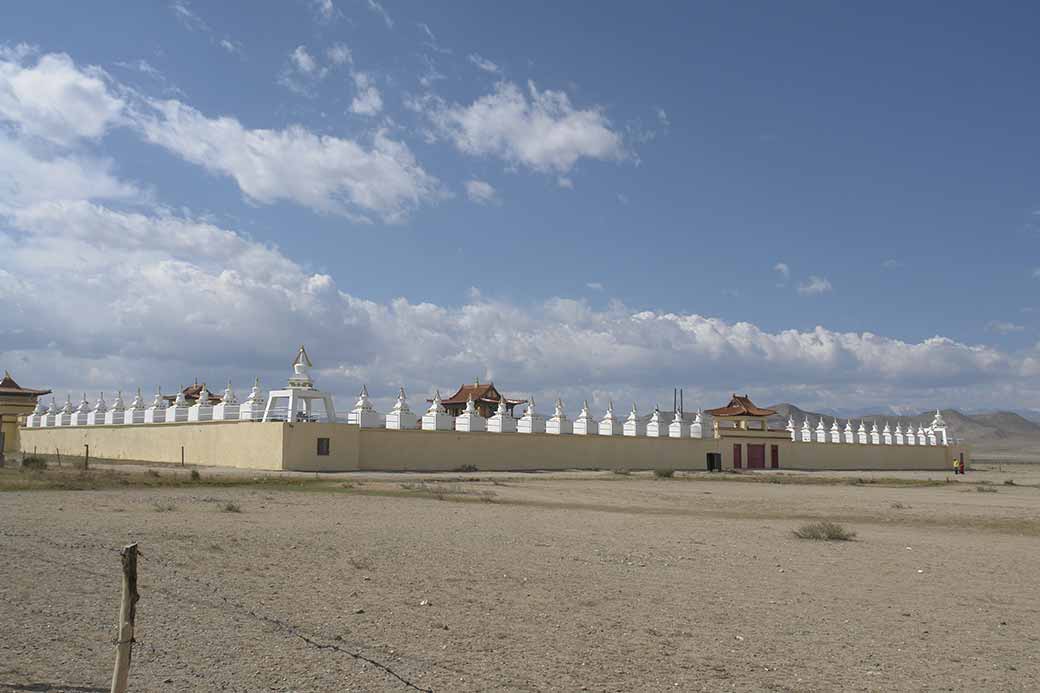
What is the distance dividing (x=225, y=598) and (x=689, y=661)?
4791 millimetres

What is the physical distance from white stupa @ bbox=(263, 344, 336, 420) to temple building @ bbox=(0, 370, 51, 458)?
2830 centimetres

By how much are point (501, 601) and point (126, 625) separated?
5.03 meters

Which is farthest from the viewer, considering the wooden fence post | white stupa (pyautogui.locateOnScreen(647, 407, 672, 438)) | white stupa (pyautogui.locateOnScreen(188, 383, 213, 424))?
white stupa (pyautogui.locateOnScreen(647, 407, 672, 438))

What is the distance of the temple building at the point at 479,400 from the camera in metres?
58.1

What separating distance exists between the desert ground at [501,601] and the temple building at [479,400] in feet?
123

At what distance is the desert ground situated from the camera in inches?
290

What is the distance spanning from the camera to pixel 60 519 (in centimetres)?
1605

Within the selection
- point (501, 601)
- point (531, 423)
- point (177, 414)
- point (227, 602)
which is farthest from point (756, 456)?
point (227, 602)

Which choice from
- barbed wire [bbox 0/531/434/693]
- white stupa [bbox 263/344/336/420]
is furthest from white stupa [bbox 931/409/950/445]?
barbed wire [bbox 0/531/434/693]

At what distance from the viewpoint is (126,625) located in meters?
5.74

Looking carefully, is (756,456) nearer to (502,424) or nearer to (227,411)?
(502,424)

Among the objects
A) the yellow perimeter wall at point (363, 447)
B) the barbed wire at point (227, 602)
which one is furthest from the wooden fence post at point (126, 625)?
the yellow perimeter wall at point (363, 447)

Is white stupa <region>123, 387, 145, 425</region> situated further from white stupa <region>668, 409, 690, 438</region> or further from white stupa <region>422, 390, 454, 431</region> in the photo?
white stupa <region>668, 409, 690, 438</region>

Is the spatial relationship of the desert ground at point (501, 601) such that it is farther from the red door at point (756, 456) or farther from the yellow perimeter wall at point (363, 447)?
the red door at point (756, 456)
